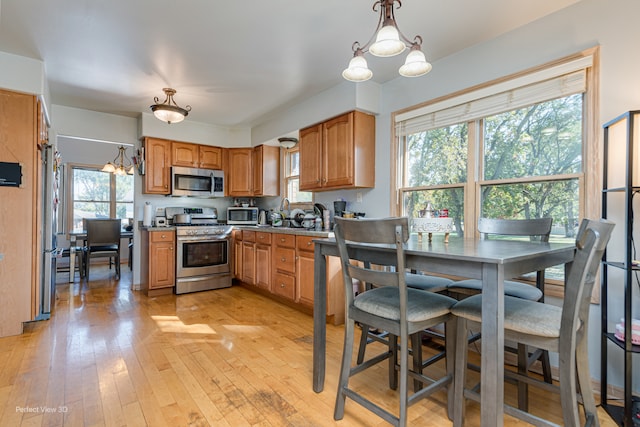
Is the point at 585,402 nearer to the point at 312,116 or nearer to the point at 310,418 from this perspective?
the point at 310,418

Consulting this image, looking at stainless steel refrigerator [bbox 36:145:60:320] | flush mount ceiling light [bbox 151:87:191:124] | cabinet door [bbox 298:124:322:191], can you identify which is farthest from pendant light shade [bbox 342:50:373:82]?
stainless steel refrigerator [bbox 36:145:60:320]

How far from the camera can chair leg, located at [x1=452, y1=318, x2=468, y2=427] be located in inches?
59.1

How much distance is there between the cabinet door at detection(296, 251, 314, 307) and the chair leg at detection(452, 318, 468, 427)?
74.9 inches

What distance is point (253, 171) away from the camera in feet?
16.8

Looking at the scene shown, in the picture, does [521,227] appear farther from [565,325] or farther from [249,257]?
[249,257]

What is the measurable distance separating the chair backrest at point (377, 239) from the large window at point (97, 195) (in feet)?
23.3

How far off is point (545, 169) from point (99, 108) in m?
4.95

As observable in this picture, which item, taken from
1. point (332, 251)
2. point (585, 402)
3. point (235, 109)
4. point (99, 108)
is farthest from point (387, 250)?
point (99, 108)

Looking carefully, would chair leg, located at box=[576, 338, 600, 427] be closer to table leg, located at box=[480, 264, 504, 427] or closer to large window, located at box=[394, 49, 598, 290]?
table leg, located at box=[480, 264, 504, 427]

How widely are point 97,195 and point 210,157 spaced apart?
367 cm

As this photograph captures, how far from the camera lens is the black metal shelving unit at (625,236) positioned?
5.35ft

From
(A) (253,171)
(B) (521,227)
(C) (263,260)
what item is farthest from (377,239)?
(A) (253,171)

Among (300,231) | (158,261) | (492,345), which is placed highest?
(300,231)

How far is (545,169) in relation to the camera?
2293 millimetres
